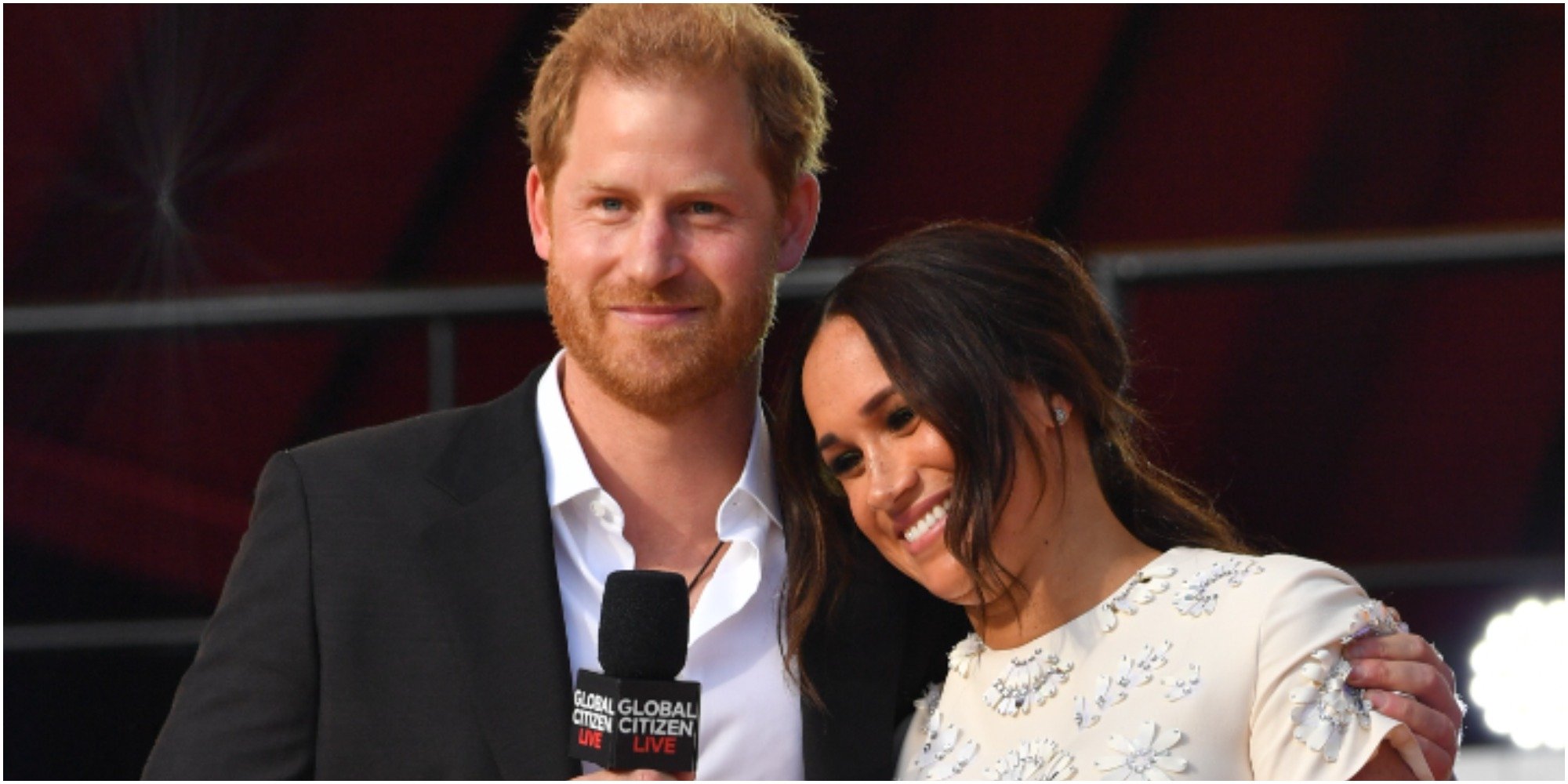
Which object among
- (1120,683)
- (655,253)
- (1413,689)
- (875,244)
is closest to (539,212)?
(655,253)

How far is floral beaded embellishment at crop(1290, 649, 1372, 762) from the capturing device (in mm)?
1912

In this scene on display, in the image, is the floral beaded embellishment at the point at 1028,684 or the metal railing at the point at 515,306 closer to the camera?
the floral beaded embellishment at the point at 1028,684

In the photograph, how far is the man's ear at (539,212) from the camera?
2.49m

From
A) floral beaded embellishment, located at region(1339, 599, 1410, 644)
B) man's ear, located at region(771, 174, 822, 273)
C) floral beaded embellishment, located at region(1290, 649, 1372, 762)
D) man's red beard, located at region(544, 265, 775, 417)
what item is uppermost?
man's ear, located at region(771, 174, 822, 273)

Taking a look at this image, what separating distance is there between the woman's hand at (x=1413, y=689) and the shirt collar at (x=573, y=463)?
0.75 metres

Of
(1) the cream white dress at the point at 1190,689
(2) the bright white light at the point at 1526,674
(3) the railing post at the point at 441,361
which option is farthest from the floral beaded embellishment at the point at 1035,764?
(3) the railing post at the point at 441,361

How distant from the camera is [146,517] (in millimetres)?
3969

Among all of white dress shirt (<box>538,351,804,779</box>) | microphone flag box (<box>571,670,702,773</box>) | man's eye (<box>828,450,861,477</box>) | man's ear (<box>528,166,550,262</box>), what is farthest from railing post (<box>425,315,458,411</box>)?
microphone flag box (<box>571,670,702,773</box>)

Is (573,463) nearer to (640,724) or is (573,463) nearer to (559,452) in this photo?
(559,452)

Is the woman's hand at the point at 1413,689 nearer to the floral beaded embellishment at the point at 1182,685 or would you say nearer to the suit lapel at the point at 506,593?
the floral beaded embellishment at the point at 1182,685

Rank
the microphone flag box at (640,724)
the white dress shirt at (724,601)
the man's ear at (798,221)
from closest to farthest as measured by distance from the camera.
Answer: the microphone flag box at (640,724) < the white dress shirt at (724,601) < the man's ear at (798,221)

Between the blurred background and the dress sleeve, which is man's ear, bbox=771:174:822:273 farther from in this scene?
the blurred background

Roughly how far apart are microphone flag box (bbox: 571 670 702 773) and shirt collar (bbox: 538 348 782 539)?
1.97 feet

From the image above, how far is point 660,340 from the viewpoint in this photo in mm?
2309
